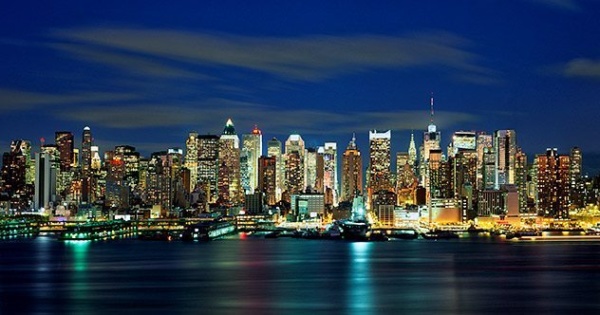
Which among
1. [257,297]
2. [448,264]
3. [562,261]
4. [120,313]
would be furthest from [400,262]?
[120,313]

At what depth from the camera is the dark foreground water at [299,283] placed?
67.1m

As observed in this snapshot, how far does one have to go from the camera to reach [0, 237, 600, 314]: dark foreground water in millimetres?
67125

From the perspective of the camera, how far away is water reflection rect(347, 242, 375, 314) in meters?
67.4

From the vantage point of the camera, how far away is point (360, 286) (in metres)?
82.1

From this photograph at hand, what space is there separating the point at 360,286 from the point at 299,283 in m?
5.11

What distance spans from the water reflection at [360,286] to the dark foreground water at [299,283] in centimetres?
7

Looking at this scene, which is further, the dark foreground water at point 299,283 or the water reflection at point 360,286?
the water reflection at point 360,286

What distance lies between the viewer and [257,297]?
7294 cm

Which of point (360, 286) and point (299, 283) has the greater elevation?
point (299, 283)

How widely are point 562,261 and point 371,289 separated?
40.9 m

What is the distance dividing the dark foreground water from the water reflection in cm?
7

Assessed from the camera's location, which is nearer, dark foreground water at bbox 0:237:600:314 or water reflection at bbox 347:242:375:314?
dark foreground water at bbox 0:237:600:314

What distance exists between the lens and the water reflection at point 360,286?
67.4m

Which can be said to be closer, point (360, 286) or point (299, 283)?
point (360, 286)
